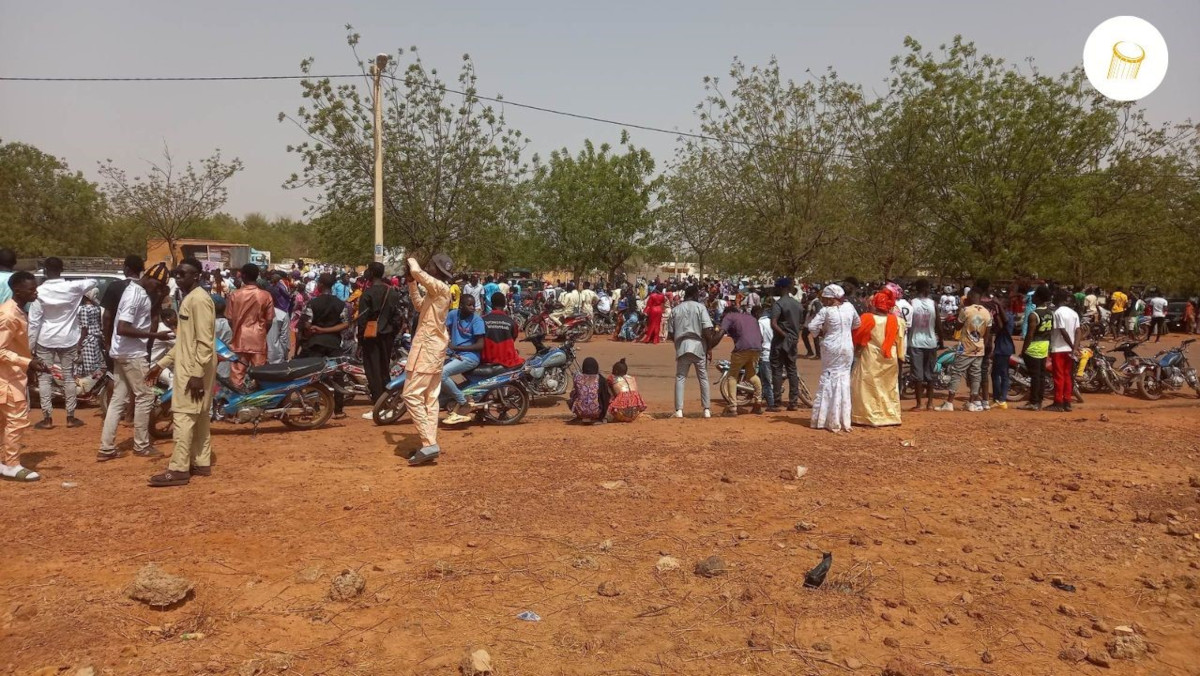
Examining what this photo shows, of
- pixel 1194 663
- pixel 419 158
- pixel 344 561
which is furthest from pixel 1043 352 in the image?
pixel 419 158

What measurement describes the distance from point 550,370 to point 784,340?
10.6 ft

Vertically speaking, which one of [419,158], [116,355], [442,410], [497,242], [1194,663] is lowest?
[1194,663]

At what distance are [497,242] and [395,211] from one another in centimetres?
506

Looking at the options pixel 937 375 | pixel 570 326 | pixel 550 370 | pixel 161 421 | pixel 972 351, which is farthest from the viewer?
pixel 570 326

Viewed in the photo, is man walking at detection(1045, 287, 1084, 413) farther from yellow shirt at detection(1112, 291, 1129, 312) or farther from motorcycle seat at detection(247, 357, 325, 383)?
yellow shirt at detection(1112, 291, 1129, 312)

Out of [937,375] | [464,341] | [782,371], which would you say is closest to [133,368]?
[464,341]

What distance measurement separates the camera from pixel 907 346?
1090 cm

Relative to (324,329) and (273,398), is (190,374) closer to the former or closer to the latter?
(273,398)

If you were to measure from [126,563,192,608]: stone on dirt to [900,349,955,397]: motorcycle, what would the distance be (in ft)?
31.6

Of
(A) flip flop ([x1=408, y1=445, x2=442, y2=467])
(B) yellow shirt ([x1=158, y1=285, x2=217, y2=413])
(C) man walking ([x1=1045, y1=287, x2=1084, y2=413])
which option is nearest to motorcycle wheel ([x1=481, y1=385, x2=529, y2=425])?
(A) flip flop ([x1=408, y1=445, x2=442, y2=467])

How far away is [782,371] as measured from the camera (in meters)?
10.7

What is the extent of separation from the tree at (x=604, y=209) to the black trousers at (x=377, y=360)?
89.0 feet

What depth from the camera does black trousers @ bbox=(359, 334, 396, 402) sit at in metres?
9.54

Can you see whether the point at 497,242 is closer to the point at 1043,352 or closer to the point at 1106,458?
the point at 1043,352
